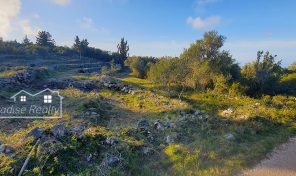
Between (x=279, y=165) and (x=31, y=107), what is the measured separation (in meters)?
16.8

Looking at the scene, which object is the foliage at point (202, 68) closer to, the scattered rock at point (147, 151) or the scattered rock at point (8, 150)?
the scattered rock at point (147, 151)

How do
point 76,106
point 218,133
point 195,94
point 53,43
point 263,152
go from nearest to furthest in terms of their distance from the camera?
point 263,152 → point 218,133 → point 76,106 → point 195,94 → point 53,43

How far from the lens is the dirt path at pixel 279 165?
8727 millimetres

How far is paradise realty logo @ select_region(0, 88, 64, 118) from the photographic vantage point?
16.5 meters

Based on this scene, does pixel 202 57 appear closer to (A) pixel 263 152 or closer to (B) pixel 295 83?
(B) pixel 295 83

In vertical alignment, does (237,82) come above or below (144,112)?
above

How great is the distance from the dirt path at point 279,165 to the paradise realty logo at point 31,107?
479 inches

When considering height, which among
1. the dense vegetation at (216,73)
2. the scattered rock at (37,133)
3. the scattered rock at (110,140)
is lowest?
the scattered rock at (110,140)

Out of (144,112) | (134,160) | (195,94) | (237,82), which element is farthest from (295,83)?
(134,160)

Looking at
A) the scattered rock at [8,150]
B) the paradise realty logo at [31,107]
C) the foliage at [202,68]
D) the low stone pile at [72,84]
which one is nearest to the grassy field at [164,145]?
the scattered rock at [8,150]

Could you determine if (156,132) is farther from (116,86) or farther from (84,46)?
(84,46)

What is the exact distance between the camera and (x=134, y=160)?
9305 mm

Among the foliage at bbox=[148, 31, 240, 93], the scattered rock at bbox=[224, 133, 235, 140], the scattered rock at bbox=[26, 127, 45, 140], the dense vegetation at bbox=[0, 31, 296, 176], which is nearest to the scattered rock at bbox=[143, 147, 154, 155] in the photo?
the dense vegetation at bbox=[0, 31, 296, 176]

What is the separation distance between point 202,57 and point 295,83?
44.4ft
